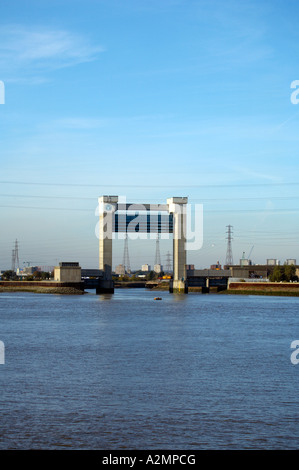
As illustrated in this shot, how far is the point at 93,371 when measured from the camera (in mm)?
26828

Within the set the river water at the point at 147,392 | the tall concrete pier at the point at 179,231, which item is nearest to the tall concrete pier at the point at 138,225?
the tall concrete pier at the point at 179,231

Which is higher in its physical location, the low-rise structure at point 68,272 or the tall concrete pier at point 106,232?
the tall concrete pier at point 106,232

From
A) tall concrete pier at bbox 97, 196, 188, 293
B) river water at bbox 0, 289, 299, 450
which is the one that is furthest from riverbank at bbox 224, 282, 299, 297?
river water at bbox 0, 289, 299, 450

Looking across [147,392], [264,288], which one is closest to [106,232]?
[264,288]

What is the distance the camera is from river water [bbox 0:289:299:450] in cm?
1719

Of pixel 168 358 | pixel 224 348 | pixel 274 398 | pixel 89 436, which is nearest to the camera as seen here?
pixel 89 436

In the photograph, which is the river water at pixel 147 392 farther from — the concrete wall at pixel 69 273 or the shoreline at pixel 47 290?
the shoreline at pixel 47 290

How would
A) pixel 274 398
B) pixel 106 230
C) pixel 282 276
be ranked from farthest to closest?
1. pixel 282 276
2. pixel 106 230
3. pixel 274 398

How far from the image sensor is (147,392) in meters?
22.6

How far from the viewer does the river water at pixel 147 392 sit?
1719cm

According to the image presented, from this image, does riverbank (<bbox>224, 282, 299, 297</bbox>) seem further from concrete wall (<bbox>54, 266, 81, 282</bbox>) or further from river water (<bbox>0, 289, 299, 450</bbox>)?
river water (<bbox>0, 289, 299, 450</bbox>)
